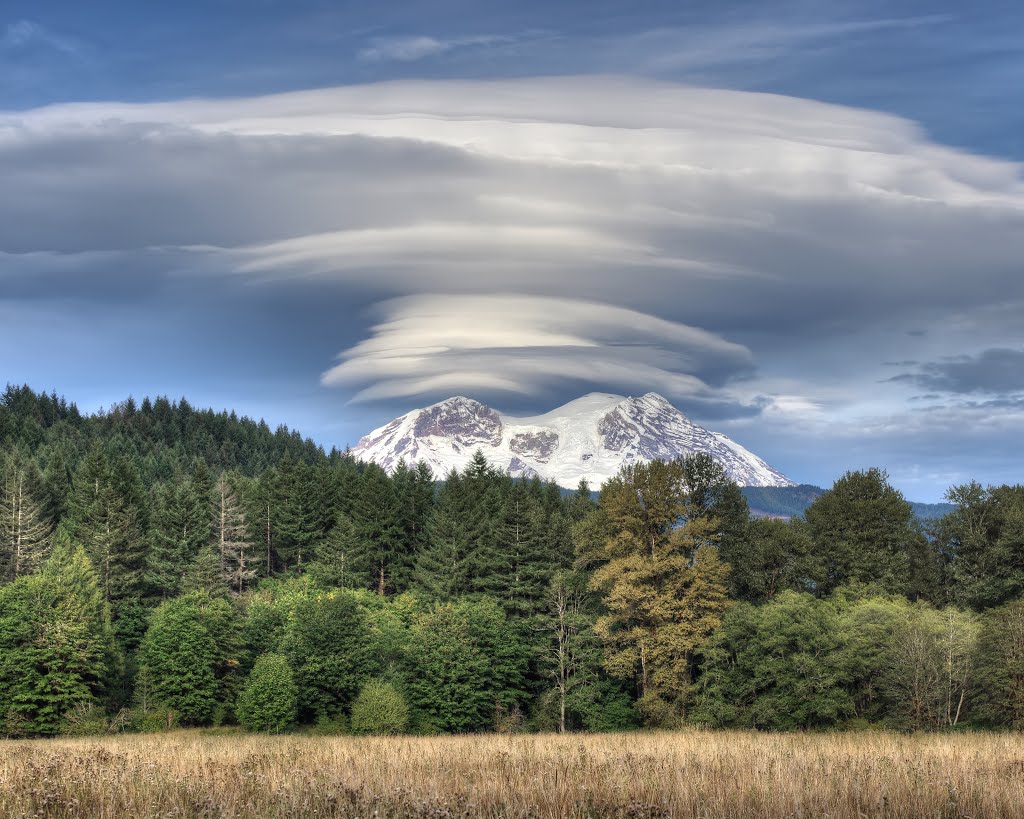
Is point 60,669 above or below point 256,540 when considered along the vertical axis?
below

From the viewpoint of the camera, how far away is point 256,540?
155m

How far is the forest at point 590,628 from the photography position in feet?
248

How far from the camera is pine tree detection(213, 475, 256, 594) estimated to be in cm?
13462

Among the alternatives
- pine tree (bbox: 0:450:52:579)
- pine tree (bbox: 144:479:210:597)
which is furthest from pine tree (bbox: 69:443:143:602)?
pine tree (bbox: 0:450:52:579)

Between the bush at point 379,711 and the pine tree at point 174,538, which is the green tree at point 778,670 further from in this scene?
the pine tree at point 174,538

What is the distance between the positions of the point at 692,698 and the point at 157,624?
53351mm

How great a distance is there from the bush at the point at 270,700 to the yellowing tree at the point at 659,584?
2804cm

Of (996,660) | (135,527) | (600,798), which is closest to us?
(600,798)

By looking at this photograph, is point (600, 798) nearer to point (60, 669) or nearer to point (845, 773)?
point (845, 773)

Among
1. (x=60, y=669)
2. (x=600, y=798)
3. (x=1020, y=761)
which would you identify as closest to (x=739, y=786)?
(x=600, y=798)

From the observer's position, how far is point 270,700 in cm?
8662

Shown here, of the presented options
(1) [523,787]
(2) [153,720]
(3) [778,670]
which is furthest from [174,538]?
(1) [523,787]

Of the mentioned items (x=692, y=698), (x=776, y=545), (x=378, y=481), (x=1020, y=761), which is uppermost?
(x=378, y=481)

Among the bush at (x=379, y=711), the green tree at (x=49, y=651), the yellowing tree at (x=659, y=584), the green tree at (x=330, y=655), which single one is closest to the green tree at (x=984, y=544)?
the yellowing tree at (x=659, y=584)
